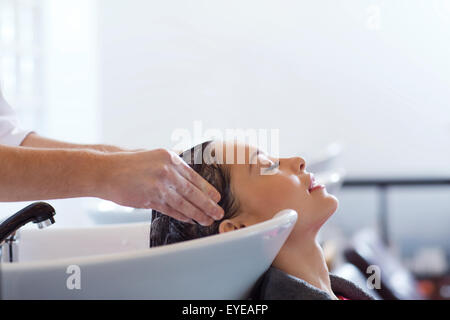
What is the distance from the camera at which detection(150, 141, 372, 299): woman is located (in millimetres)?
1031

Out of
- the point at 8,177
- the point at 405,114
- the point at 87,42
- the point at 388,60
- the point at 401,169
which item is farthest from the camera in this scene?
the point at 401,169

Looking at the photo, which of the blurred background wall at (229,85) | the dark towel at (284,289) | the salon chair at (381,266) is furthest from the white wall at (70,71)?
the dark towel at (284,289)

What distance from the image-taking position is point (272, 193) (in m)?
1.04

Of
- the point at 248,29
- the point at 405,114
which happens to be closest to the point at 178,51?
the point at 248,29

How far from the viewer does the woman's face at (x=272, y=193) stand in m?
1.04

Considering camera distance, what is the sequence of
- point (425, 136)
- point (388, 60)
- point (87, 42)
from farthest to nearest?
point (87, 42)
point (425, 136)
point (388, 60)

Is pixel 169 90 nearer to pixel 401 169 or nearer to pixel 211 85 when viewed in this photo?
pixel 211 85

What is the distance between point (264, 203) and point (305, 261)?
13 cm

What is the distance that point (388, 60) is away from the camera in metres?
2.08

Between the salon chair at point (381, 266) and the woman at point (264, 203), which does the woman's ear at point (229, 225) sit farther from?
the salon chair at point (381, 266)

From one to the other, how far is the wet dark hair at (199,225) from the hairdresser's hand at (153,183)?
14cm

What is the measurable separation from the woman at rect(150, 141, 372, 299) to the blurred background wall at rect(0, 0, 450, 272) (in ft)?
4.66

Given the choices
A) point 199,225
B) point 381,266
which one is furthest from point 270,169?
point 381,266
